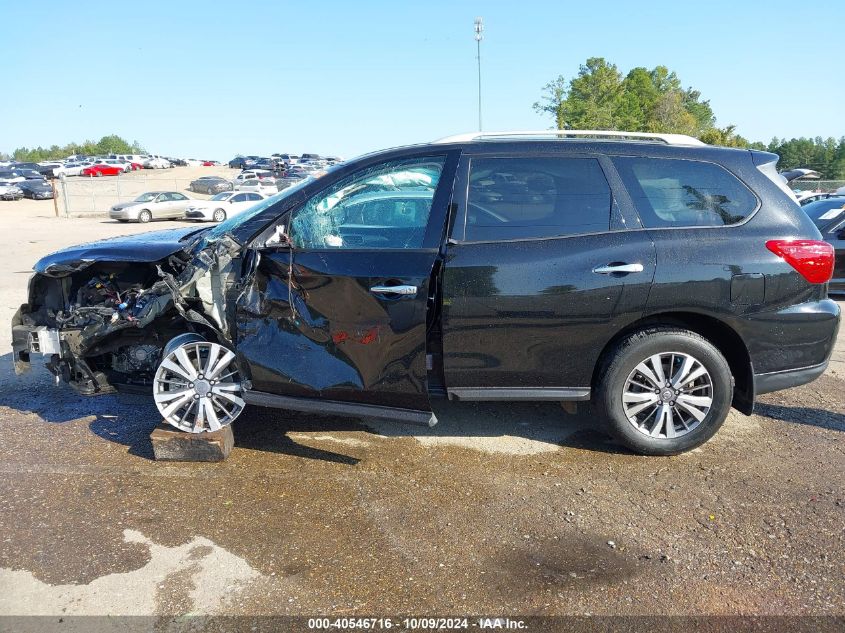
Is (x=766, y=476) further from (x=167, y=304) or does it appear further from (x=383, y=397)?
(x=167, y=304)

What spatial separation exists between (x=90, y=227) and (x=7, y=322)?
20742 mm

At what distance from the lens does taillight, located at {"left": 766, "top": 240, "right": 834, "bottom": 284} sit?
13.2ft

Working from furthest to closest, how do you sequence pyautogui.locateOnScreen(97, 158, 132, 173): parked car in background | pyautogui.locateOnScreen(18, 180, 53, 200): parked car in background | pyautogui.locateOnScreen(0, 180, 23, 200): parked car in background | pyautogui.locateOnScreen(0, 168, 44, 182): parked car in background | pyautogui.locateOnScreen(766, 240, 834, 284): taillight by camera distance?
pyautogui.locateOnScreen(97, 158, 132, 173): parked car in background < pyautogui.locateOnScreen(0, 168, 44, 182): parked car in background < pyautogui.locateOnScreen(18, 180, 53, 200): parked car in background < pyautogui.locateOnScreen(0, 180, 23, 200): parked car in background < pyautogui.locateOnScreen(766, 240, 834, 284): taillight

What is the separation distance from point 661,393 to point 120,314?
141 inches

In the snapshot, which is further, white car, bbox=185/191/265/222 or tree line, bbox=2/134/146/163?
tree line, bbox=2/134/146/163

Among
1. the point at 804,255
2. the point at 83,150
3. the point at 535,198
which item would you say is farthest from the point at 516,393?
the point at 83,150

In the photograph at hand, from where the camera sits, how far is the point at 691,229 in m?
4.05

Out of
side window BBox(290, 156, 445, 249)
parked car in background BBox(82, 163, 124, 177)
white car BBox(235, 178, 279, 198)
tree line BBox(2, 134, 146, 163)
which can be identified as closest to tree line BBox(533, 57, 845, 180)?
white car BBox(235, 178, 279, 198)

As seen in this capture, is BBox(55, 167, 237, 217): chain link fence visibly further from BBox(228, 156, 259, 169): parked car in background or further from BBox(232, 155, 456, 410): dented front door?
BBox(232, 155, 456, 410): dented front door

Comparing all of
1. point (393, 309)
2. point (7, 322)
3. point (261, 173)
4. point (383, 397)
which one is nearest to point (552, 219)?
point (393, 309)

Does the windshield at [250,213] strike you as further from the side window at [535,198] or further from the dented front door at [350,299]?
the side window at [535,198]

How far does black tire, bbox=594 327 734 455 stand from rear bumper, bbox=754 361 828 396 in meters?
0.20

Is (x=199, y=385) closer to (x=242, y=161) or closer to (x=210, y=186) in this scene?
(x=210, y=186)

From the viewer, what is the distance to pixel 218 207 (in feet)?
97.9
